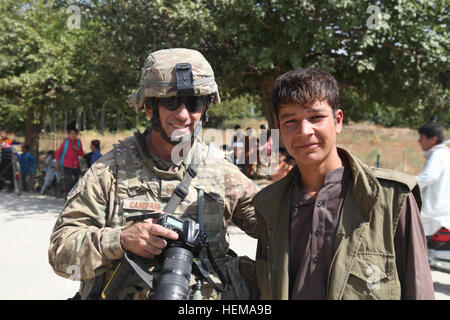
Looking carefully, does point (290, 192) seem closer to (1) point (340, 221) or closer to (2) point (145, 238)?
(1) point (340, 221)

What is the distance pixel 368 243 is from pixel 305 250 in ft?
0.76

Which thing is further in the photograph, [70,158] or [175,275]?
[70,158]

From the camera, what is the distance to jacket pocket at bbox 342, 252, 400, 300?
4.45 ft

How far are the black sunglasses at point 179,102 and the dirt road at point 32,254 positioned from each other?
3.20 m

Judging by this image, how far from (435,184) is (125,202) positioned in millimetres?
4221

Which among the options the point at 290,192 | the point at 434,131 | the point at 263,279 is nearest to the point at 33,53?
the point at 434,131

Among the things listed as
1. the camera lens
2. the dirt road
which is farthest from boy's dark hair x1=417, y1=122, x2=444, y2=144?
the camera lens

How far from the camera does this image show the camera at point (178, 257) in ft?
4.35

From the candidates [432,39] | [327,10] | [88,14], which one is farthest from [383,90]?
[88,14]

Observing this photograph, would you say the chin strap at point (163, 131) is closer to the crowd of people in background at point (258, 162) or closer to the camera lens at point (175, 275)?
the camera lens at point (175, 275)

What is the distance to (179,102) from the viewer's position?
1.81 m

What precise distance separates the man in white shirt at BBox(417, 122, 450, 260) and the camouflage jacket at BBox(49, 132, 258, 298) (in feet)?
11.3

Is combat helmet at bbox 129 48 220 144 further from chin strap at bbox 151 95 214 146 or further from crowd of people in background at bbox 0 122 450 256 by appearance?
crowd of people in background at bbox 0 122 450 256
